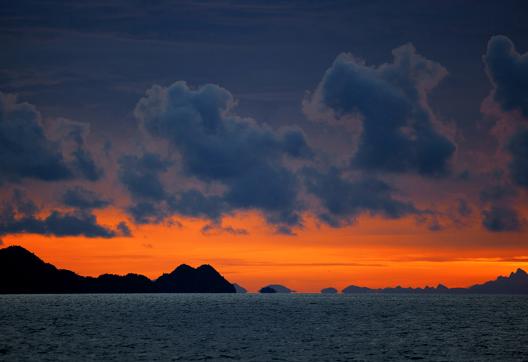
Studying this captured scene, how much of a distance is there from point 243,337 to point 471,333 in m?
44.6

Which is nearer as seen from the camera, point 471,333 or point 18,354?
point 18,354

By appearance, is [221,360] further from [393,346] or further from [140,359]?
[393,346]

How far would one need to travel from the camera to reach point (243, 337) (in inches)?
4651

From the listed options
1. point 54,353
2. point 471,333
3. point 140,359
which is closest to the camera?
point 140,359

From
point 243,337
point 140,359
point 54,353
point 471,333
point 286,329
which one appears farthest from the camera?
point 286,329

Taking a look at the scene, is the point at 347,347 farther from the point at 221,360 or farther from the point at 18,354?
the point at 18,354

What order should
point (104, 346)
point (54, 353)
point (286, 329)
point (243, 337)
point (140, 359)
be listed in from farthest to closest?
point (286, 329), point (243, 337), point (104, 346), point (54, 353), point (140, 359)

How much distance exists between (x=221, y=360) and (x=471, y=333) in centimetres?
6110

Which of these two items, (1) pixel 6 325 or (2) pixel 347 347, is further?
(1) pixel 6 325

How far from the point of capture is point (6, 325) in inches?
5655

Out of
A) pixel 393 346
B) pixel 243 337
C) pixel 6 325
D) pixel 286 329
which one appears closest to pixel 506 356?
pixel 393 346

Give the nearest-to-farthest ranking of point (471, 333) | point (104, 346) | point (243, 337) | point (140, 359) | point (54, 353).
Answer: point (140, 359), point (54, 353), point (104, 346), point (243, 337), point (471, 333)

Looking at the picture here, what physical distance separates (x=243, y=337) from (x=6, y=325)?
194ft

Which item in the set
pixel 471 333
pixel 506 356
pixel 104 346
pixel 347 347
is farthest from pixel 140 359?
pixel 471 333
